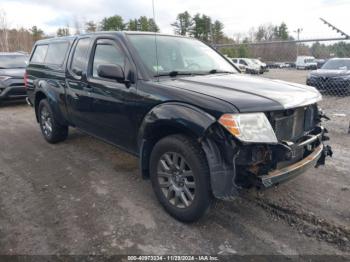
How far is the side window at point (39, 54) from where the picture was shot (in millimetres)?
5629

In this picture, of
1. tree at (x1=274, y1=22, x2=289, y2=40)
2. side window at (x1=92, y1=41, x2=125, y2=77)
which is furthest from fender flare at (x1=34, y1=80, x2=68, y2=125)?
tree at (x1=274, y1=22, x2=289, y2=40)

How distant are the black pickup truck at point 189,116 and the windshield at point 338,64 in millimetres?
9347

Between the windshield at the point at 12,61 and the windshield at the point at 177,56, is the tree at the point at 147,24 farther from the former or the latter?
the windshield at the point at 12,61

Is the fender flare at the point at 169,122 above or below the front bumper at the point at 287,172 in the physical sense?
above

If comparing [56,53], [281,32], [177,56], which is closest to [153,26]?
[177,56]

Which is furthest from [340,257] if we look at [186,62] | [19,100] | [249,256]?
[19,100]

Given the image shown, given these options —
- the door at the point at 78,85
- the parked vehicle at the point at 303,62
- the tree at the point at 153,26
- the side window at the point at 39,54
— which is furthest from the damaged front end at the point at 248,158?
the parked vehicle at the point at 303,62

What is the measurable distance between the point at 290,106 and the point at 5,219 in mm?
3025

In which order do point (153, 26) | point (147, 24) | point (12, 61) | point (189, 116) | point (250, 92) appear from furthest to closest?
point (12, 61) < point (147, 24) < point (153, 26) < point (250, 92) < point (189, 116)

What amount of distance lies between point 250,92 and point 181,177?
1041mm

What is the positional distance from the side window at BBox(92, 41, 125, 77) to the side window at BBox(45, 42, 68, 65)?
112 cm

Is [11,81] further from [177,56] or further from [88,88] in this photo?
[177,56]

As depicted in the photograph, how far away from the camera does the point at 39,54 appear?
5.83 m

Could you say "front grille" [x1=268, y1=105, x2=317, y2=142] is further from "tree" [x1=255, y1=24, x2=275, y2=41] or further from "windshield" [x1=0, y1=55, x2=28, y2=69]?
"tree" [x1=255, y1=24, x2=275, y2=41]
